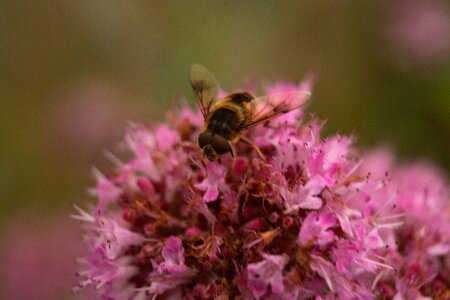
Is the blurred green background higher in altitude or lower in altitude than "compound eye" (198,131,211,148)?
higher

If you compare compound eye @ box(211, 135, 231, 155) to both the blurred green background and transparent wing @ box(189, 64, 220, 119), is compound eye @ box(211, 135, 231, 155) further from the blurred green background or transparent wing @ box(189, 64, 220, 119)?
the blurred green background

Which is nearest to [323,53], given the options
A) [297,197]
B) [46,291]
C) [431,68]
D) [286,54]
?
[286,54]

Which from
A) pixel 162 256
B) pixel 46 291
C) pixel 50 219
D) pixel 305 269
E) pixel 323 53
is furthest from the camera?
pixel 323 53

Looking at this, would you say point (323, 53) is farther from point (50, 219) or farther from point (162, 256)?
point (162, 256)

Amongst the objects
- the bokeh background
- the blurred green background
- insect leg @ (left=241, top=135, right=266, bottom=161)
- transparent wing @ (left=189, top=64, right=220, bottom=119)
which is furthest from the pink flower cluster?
the blurred green background

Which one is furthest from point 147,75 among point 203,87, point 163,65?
point 203,87

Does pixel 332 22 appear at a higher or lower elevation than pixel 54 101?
lower

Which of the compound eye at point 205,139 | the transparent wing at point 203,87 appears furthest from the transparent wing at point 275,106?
the transparent wing at point 203,87
